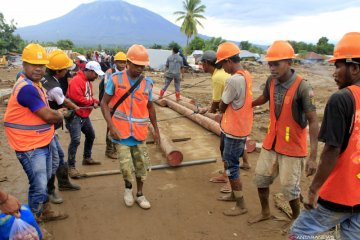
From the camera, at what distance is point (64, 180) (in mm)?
4691

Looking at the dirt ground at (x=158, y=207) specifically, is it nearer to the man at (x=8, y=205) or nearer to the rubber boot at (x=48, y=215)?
the rubber boot at (x=48, y=215)

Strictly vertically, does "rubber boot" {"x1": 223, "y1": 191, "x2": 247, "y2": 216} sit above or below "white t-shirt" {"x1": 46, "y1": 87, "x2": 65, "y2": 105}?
below

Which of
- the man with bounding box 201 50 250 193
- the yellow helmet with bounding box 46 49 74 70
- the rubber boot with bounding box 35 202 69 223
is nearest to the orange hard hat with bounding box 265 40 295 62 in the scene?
the man with bounding box 201 50 250 193

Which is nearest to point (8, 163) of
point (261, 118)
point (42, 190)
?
point (42, 190)

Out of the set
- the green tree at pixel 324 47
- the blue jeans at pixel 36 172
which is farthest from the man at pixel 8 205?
the green tree at pixel 324 47

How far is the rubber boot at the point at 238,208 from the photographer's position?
13.3ft

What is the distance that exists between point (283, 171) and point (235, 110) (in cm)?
100

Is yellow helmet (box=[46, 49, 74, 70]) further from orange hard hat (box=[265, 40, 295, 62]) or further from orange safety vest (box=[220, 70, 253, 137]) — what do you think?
orange hard hat (box=[265, 40, 295, 62])

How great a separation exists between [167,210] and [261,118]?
22.3 ft

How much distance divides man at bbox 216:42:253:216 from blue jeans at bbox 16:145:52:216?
221 centimetres

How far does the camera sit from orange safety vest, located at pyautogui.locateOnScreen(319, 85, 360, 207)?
6.99 ft

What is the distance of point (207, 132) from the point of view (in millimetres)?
8133

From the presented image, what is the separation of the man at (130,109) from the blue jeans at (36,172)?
936 mm

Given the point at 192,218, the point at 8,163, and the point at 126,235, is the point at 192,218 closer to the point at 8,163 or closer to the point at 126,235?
the point at 126,235
